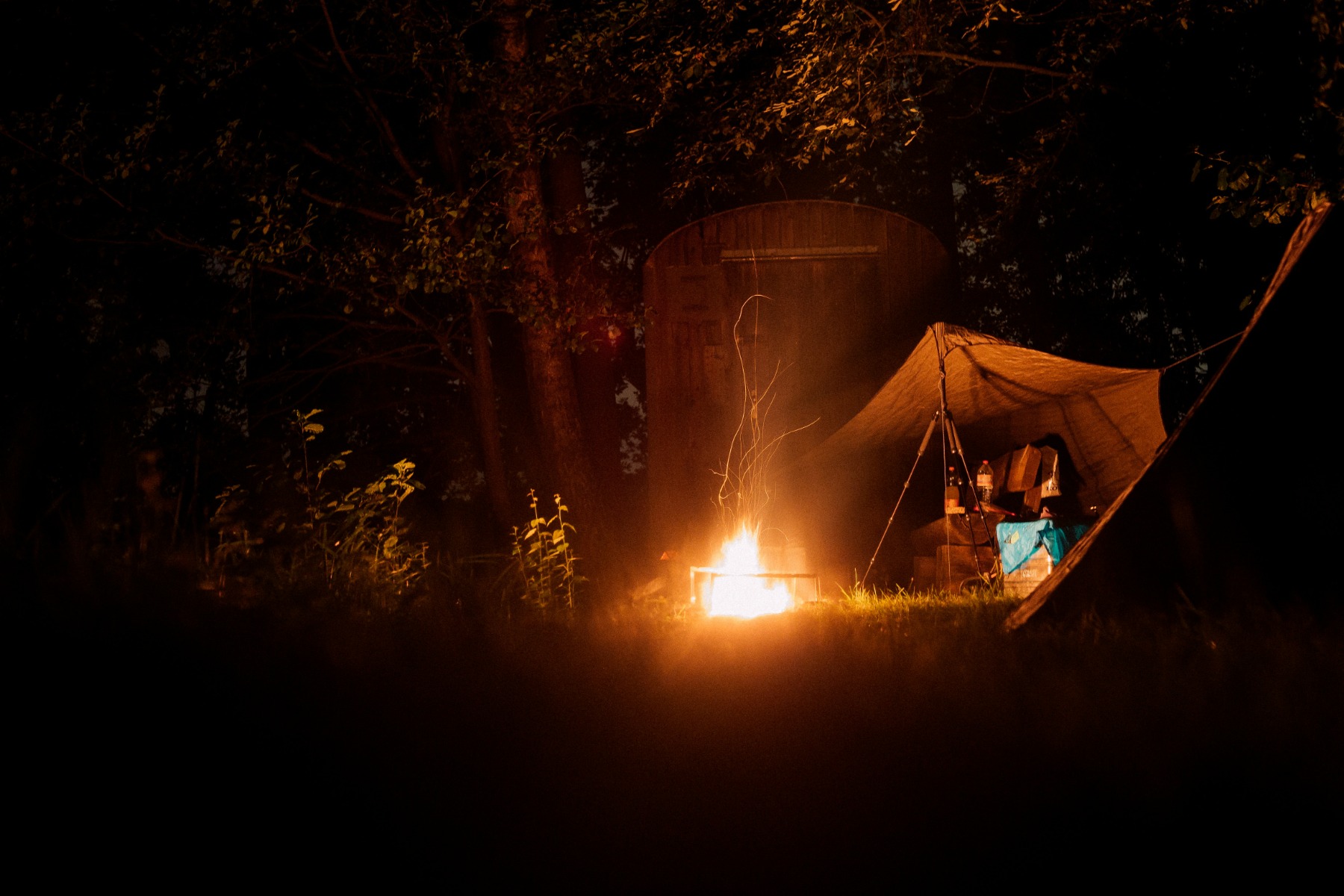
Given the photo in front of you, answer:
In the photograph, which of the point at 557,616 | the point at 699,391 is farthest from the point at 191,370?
the point at 557,616

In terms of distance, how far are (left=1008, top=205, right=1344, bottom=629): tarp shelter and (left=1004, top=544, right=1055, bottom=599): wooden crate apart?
232 centimetres

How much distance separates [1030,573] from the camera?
6.39 meters

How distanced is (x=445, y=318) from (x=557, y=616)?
203 inches

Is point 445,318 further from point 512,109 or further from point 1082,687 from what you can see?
point 1082,687

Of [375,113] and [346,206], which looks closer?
[346,206]

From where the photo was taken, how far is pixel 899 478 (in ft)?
27.6

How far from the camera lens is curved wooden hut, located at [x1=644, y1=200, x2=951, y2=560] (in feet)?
27.2

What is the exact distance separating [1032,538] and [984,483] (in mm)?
603

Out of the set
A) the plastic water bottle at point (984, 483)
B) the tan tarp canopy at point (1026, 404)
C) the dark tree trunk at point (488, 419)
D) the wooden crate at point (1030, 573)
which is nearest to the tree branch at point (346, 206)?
the dark tree trunk at point (488, 419)

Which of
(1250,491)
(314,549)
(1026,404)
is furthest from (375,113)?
(1250,491)

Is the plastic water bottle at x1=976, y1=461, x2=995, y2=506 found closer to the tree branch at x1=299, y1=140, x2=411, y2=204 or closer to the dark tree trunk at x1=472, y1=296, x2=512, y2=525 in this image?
the dark tree trunk at x1=472, y1=296, x2=512, y2=525

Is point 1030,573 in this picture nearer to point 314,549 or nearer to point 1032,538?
point 1032,538

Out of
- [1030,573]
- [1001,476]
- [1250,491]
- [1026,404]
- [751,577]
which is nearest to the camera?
[1250,491]

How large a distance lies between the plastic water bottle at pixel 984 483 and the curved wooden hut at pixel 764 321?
1.32 m
